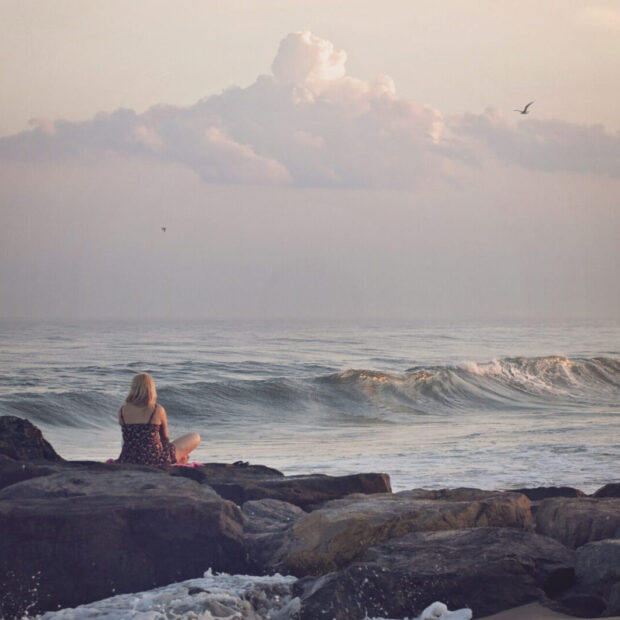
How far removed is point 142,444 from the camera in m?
8.41

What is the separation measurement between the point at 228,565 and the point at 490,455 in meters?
9.13

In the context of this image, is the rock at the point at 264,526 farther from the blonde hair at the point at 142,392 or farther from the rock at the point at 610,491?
the rock at the point at 610,491

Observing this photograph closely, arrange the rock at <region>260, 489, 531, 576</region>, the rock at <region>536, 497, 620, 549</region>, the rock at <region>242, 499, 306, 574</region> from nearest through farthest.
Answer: the rock at <region>260, 489, 531, 576</region> → the rock at <region>242, 499, 306, 574</region> → the rock at <region>536, 497, 620, 549</region>

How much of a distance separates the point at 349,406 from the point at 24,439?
62.8 ft

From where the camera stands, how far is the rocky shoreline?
5.28 m

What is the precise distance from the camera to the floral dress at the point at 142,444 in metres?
8.40

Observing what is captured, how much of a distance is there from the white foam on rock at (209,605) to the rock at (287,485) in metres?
2.16

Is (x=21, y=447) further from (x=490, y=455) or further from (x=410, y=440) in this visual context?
(x=410, y=440)

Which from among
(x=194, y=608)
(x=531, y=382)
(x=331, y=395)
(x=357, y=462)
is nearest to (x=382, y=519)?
(x=194, y=608)

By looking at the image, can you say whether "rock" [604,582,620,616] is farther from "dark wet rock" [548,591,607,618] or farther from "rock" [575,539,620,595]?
"rock" [575,539,620,595]

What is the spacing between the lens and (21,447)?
8.35 meters

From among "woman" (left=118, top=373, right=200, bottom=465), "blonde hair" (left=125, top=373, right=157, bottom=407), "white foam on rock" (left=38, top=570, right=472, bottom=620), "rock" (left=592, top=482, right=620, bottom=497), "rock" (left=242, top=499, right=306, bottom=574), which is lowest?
"white foam on rock" (left=38, top=570, right=472, bottom=620)

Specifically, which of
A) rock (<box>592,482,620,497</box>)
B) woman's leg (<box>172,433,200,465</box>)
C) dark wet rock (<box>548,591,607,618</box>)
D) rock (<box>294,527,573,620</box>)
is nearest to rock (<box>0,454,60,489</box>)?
woman's leg (<box>172,433,200,465</box>)

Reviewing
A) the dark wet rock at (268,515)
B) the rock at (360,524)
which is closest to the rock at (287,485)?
the dark wet rock at (268,515)
